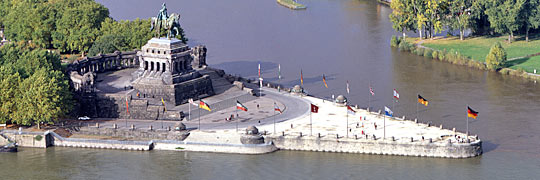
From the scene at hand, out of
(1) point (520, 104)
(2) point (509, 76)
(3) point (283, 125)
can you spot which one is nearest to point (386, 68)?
(2) point (509, 76)

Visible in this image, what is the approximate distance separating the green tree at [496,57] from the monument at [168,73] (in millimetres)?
54632

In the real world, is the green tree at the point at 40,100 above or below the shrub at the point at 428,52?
below

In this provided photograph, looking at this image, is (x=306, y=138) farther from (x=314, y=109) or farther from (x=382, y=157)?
(x=382, y=157)

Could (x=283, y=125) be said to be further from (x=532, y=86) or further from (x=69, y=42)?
(x=69, y=42)

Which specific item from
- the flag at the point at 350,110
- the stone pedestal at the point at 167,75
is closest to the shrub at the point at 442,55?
the flag at the point at 350,110

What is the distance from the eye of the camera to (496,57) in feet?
587

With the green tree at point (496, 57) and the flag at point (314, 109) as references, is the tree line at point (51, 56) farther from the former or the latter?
the green tree at point (496, 57)

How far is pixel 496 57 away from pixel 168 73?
6202cm

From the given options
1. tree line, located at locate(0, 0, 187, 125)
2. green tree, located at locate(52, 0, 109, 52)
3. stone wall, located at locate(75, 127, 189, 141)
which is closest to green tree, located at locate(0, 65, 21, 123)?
tree line, located at locate(0, 0, 187, 125)

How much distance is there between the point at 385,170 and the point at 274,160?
1431 centimetres

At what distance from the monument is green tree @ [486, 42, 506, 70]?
2151 inches

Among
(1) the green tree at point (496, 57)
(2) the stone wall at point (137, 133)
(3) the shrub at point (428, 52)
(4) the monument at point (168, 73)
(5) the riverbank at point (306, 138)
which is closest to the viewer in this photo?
(5) the riverbank at point (306, 138)

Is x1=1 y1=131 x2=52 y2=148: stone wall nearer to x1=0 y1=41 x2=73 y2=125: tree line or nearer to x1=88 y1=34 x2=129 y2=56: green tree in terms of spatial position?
x1=0 y1=41 x2=73 y2=125: tree line

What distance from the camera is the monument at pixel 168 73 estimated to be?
147875 mm
